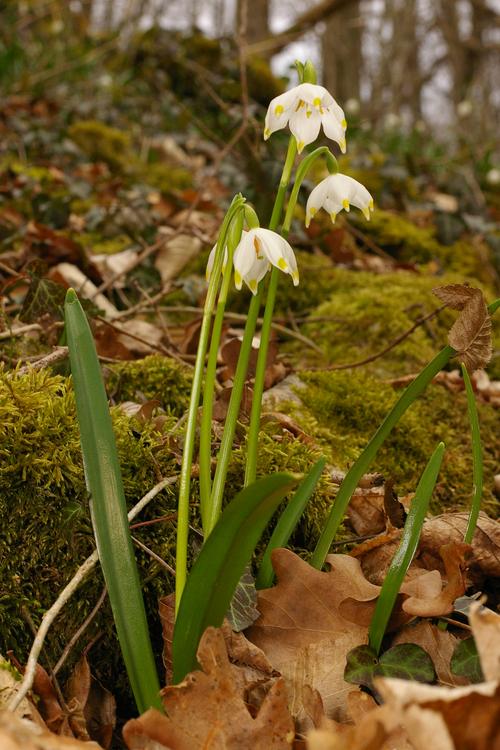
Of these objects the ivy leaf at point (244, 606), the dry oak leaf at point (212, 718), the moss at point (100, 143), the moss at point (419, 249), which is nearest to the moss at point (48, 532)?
the ivy leaf at point (244, 606)

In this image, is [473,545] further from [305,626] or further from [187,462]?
[187,462]

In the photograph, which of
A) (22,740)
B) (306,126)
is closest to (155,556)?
(22,740)

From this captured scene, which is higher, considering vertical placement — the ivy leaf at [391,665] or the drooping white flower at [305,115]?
the drooping white flower at [305,115]

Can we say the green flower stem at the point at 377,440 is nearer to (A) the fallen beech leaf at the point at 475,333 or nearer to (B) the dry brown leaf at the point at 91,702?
(A) the fallen beech leaf at the point at 475,333

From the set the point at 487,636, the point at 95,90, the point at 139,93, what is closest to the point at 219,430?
the point at 487,636

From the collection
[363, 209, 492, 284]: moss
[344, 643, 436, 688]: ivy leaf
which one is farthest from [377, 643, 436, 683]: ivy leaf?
[363, 209, 492, 284]: moss

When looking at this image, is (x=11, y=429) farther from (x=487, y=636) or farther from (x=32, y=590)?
(x=487, y=636)
